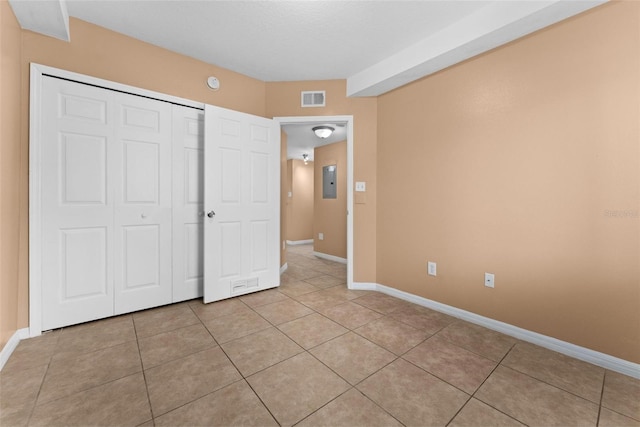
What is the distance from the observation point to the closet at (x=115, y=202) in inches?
79.9

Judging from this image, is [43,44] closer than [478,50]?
Yes

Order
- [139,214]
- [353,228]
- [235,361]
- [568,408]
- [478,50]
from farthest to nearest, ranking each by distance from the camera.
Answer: [353,228] → [139,214] → [478,50] → [235,361] → [568,408]

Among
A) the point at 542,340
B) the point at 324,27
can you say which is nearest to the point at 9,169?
the point at 324,27

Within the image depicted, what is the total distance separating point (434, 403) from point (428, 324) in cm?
98

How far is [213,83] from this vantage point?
2834 millimetres

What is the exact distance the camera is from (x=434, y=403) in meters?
1.34

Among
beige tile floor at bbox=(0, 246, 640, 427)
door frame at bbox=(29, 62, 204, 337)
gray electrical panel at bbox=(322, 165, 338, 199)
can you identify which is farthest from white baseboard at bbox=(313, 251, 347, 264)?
door frame at bbox=(29, 62, 204, 337)

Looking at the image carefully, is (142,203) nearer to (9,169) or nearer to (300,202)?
(9,169)

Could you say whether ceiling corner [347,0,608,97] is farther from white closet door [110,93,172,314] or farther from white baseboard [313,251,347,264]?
white baseboard [313,251,347,264]

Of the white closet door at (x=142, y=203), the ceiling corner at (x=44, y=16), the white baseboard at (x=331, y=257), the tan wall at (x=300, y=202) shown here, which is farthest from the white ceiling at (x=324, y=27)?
the tan wall at (x=300, y=202)

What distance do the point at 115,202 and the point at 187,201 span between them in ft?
1.95

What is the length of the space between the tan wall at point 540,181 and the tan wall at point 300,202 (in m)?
4.57

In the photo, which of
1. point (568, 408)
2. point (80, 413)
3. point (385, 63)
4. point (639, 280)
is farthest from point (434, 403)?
point (385, 63)

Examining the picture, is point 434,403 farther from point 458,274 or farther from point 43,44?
point 43,44
